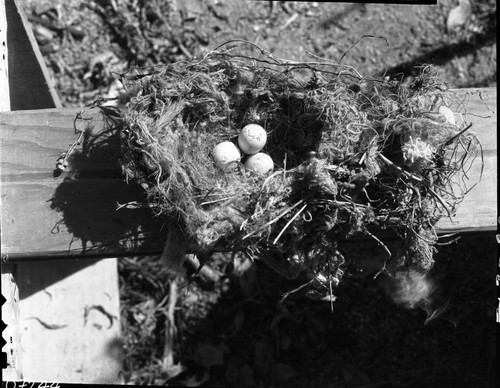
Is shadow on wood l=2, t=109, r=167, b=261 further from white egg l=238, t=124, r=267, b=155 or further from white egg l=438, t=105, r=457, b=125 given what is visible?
white egg l=438, t=105, r=457, b=125

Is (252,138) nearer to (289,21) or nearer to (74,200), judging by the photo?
(74,200)

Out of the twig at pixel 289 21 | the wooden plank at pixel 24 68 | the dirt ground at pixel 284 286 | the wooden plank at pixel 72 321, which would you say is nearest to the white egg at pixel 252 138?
the wooden plank at pixel 24 68

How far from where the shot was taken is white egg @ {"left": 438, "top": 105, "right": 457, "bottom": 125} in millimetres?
1611

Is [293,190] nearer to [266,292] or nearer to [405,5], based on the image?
[266,292]

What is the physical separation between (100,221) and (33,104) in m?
0.91

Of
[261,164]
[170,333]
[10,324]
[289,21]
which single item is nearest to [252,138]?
[261,164]

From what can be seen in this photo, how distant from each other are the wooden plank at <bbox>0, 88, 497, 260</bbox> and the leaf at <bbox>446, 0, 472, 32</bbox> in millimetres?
1554

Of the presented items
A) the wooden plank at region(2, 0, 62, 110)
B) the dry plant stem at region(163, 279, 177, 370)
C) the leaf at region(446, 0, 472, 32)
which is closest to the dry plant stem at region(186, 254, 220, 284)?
the dry plant stem at region(163, 279, 177, 370)

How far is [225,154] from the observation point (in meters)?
1.65

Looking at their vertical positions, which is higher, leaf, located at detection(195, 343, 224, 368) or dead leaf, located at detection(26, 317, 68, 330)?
dead leaf, located at detection(26, 317, 68, 330)

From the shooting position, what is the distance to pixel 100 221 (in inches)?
67.4

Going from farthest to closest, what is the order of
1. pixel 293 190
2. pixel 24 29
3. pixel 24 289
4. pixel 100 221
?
pixel 24 289 < pixel 24 29 < pixel 100 221 < pixel 293 190

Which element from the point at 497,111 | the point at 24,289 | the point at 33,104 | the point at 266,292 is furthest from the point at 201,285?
the point at 497,111

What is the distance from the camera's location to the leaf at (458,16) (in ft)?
10.1
